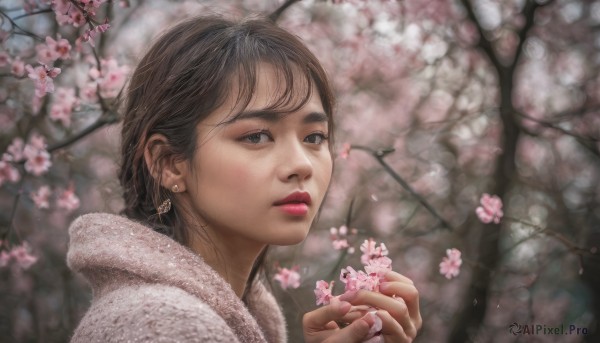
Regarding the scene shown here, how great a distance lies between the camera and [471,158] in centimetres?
378

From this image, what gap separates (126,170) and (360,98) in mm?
2729

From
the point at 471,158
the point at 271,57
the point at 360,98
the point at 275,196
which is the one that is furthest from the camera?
the point at 360,98

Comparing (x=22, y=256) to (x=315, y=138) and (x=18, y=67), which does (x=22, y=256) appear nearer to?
(x=18, y=67)

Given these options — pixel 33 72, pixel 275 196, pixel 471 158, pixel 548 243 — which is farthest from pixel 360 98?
pixel 275 196

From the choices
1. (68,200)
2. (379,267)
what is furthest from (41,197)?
(379,267)

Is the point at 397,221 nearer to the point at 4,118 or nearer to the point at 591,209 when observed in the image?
the point at 591,209

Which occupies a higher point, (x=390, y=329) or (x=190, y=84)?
(x=190, y=84)

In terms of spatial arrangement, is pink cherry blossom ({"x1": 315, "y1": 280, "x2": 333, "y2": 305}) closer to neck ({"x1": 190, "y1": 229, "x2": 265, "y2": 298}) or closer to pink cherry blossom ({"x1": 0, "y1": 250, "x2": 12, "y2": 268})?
neck ({"x1": 190, "y1": 229, "x2": 265, "y2": 298})

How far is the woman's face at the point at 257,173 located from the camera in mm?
1331

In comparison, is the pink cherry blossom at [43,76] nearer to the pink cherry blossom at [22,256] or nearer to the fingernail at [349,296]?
the fingernail at [349,296]

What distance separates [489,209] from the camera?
3.27m

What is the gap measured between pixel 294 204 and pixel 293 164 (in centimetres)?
8

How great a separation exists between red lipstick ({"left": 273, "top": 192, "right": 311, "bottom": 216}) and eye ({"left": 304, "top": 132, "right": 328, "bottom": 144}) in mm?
144

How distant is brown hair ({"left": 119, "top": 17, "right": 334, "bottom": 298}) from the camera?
140cm
